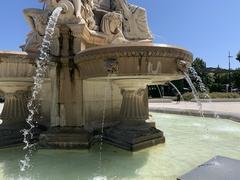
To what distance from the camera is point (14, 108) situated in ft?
21.2

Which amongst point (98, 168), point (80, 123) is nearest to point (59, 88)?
point (80, 123)

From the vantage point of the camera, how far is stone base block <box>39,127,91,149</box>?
545 cm

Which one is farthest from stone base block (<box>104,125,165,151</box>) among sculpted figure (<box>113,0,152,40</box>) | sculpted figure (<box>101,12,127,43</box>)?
sculpted figure (<box>113,0,152,40</box>)

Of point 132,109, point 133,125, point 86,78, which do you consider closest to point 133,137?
point 133,125

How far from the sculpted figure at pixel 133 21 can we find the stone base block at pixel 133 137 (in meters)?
2.90

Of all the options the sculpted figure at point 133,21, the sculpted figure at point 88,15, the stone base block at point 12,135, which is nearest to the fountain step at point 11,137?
the stone base block at point 12,135

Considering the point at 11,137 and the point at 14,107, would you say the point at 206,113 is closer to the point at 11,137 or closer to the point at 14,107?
the point at 14,107

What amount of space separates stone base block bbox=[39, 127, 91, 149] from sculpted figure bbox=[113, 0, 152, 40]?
3.28 m

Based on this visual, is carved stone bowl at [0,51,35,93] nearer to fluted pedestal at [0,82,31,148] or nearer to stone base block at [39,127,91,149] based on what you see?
fluted pedestal at [0,82,31,148]

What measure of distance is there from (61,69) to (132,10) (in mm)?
3099

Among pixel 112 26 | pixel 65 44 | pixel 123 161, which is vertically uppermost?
pixel 112 26

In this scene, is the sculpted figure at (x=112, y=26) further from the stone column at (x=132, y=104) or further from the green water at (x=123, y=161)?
the green water at (x=123, y=161)

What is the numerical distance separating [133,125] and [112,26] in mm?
2601

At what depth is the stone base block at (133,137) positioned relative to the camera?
5.36 m
